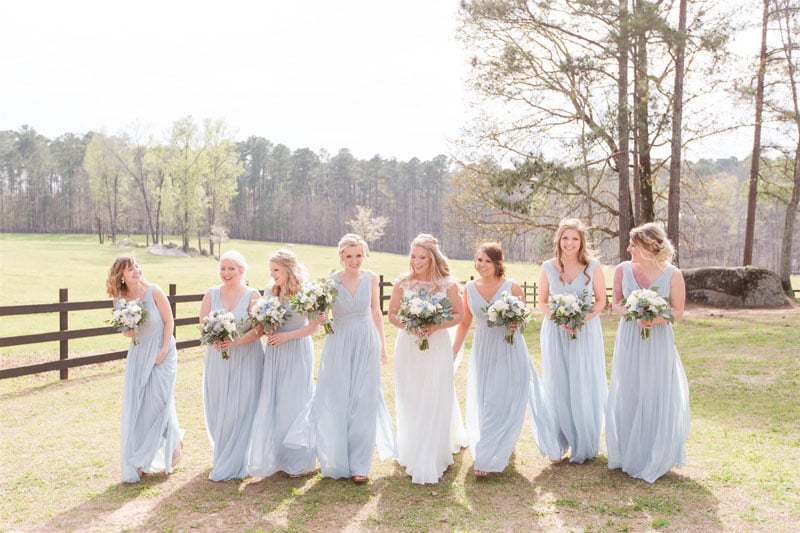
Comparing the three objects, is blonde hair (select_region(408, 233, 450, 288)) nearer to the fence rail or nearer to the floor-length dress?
the floor-length dress

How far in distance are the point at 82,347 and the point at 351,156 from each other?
6997 cm

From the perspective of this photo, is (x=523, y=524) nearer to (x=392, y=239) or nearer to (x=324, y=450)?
(x=324, y=450)

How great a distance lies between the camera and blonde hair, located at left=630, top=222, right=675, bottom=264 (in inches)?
228

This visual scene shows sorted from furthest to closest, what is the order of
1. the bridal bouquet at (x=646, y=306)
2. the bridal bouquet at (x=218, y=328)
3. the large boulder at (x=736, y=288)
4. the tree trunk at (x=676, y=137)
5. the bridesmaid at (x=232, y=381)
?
the large boulder at (x=736, y=288), the tree trunk at (x=676, y=137), the bridesmaid at (x=232, y=381), the bridal bouquet at (x=218, y=328), the bridal bouquet at (x=646, y=306)

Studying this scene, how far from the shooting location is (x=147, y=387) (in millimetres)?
5914

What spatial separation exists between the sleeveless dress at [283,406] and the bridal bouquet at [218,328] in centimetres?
49

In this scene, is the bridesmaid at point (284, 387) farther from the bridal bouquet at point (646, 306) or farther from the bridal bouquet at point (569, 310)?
the bridal bouquet at point (646, 306)

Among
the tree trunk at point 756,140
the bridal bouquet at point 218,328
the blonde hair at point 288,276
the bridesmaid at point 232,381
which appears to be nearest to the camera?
the bridal bouquet at point 218,328

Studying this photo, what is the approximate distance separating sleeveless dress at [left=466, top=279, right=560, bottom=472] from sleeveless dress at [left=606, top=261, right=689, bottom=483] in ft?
2.12

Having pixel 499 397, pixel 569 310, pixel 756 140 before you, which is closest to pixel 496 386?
pixel 499 397

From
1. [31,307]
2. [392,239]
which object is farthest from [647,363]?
[392,239]

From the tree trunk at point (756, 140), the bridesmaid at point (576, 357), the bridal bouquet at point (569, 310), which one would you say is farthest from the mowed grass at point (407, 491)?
the tree trunk at point (756, 140)

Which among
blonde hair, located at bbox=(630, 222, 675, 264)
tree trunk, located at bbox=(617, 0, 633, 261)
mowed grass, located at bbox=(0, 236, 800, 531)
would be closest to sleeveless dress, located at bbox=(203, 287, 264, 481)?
mowed grass, located at bbox=(0, 236, 800, 531)

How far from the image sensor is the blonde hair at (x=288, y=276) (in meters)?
5.96
